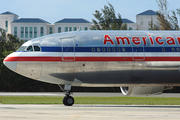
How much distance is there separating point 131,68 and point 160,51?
7.20 feet

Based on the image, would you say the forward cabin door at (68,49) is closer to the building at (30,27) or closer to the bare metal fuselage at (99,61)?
the bare metal fuselage at (99,61)

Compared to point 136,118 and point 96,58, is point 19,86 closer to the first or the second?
point 96,58


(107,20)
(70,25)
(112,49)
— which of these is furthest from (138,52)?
(70,25)

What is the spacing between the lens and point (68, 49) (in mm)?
24016

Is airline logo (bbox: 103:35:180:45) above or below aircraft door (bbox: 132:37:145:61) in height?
above

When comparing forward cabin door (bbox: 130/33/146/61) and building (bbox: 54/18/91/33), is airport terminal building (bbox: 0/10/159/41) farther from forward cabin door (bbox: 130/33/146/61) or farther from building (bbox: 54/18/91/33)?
forward cabin door (bbox: 130/33/146/61)

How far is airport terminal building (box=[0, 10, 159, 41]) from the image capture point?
153 m

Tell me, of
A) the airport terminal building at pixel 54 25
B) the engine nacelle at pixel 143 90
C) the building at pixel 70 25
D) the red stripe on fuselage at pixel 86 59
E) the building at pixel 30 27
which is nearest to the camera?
the red stripe on fuselage at pixel 86 59

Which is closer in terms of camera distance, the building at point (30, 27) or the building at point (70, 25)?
the building at point (70, 25)

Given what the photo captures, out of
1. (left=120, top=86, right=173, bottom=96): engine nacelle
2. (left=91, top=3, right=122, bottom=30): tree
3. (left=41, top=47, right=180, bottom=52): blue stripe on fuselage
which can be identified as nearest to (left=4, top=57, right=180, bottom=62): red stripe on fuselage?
(left=41, top=47, right=180, bottom=52): blue stripe on fuselage

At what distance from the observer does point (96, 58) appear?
24.0 meters

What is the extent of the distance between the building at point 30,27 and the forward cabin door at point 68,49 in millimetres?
133120

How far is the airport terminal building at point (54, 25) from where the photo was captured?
15262cm

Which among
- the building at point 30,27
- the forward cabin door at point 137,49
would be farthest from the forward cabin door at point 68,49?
the building at point 30,27
